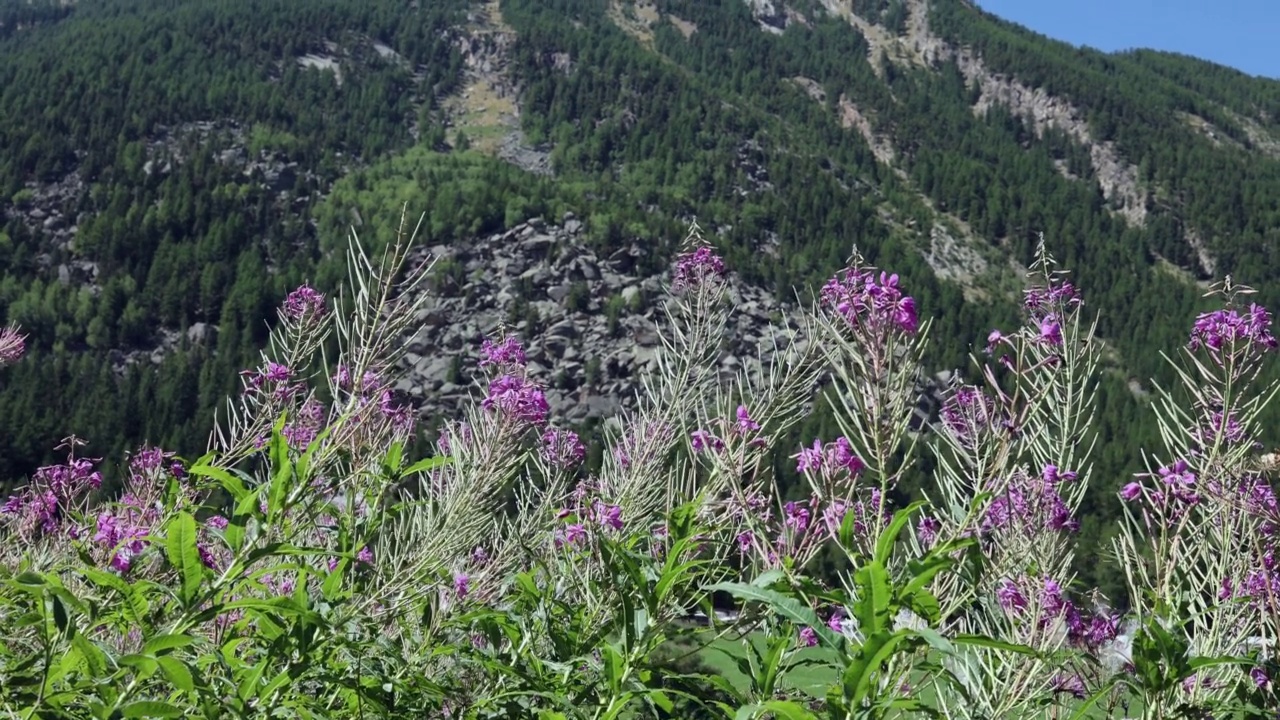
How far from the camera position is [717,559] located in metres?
3.27

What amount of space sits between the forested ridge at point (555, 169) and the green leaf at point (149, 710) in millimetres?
73017

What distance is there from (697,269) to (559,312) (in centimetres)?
10751

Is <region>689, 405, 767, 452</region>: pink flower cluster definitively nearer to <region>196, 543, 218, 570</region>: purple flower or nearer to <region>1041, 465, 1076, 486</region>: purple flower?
<region>1041, 465, 1076, 486</region>: purple flower

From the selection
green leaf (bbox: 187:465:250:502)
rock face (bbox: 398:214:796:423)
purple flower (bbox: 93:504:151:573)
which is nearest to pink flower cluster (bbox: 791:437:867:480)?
green leaf (bbox: 187:465:250:502)

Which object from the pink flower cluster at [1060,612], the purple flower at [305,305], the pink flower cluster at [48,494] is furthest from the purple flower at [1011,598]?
the pink flower cluster at [48,494]

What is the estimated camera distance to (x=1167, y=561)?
2.66 metres

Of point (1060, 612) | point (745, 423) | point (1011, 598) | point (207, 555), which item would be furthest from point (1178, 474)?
point (207, 555)

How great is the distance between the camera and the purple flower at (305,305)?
4.88m

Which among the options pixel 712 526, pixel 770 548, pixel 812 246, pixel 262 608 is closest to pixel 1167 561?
pixel 770 548

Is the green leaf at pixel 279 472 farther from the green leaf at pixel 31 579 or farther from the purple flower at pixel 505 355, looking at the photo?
the purple flower at pixel 505 355

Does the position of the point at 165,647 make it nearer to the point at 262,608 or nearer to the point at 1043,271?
the point at 262,608

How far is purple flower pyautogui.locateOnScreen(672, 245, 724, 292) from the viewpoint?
486cm

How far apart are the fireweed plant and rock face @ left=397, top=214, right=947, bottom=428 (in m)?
93.7

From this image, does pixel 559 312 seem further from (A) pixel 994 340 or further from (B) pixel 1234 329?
(A) pixel 994 340
